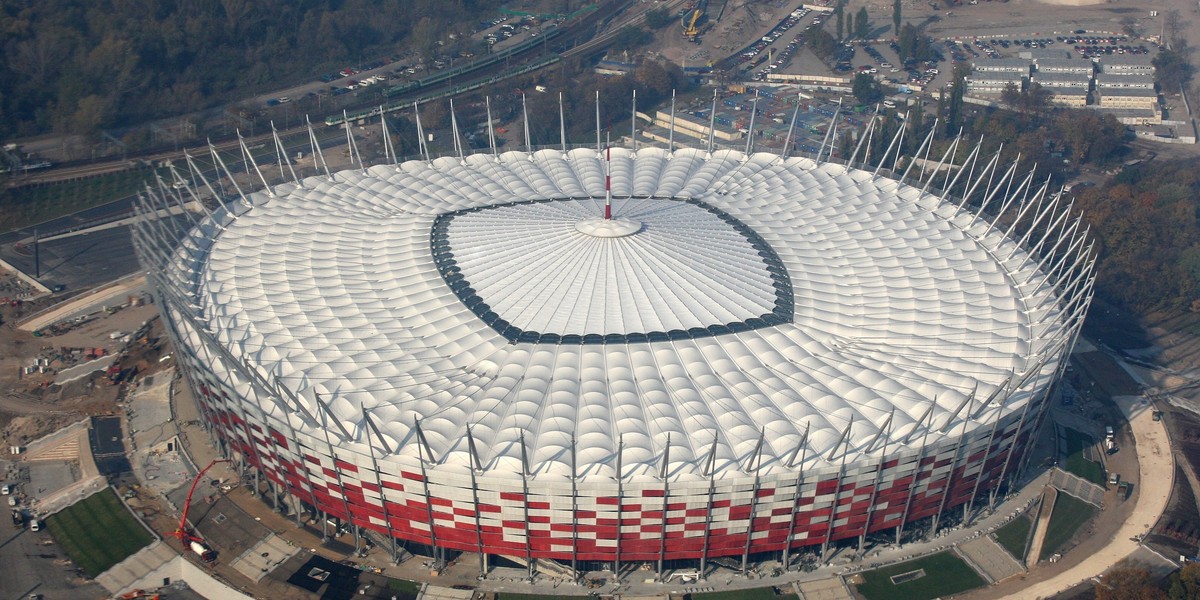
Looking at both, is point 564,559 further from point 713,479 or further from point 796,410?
point 796,410

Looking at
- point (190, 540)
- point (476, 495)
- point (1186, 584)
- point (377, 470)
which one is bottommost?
point (1186, 584)

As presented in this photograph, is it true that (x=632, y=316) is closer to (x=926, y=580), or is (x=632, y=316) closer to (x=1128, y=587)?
(x=926, y=580)

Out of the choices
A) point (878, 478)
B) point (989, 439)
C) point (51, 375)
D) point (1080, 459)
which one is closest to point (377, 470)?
point (878, 478)

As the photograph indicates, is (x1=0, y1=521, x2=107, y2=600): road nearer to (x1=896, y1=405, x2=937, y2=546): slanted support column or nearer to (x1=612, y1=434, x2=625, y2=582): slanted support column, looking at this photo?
(x1=612, y1=434, x2=625, y2=582): slanted support column

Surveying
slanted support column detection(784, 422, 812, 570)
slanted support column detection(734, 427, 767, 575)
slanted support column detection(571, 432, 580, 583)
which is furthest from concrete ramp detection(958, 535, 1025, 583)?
slanted support column detection(571, 432, 580, 583)

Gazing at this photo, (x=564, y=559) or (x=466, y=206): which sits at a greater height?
(x=466, y=206)

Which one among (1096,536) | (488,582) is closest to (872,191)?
(1096,536)
